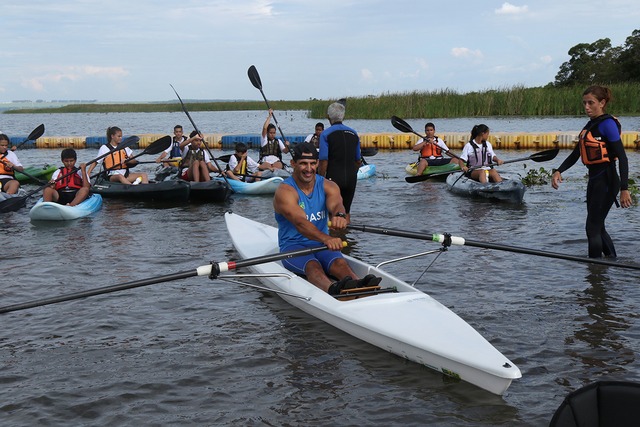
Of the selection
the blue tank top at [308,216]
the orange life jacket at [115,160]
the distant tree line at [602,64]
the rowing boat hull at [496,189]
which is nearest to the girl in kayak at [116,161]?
the orange life jacket at [115,160]

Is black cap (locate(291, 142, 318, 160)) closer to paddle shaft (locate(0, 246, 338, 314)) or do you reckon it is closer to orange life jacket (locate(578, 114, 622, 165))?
paddle shaft (locate(0, 246, 338, 314))

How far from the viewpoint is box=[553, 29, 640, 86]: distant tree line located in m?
59.4

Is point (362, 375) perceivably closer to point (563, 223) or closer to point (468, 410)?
point (468, 410)

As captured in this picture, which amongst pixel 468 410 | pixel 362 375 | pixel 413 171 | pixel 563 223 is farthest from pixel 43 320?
pixel 413 171

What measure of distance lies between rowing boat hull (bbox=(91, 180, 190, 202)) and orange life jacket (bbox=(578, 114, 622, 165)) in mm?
8742

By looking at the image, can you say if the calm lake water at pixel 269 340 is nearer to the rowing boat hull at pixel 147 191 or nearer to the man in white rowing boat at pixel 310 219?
the man in white rowing boat at pixel 310 219

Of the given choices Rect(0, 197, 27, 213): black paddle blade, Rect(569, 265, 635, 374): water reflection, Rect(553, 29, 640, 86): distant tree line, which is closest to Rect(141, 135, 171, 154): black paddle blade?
Rect(0, 197, 27, 213): black paddle blade

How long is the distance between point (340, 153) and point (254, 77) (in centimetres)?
690

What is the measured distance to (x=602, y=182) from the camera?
25.5 ft

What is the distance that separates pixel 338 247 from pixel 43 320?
10.5 feet

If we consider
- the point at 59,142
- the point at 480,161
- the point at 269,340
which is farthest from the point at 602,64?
the point at 269,340

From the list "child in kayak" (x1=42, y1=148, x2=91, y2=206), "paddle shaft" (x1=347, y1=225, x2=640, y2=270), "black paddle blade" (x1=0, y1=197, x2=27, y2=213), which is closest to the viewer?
"paddle shaft" (x1=347, y1=225, x2=640, y2=270)

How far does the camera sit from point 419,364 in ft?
18.4

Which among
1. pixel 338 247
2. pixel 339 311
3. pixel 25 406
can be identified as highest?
pixel 338 247
